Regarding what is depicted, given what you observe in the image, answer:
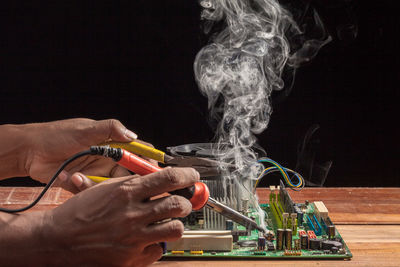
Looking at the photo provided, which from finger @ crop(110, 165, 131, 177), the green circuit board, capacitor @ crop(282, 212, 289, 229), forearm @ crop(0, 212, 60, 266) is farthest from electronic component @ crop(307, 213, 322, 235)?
forearm @ crop(0, 212, 60, 266)

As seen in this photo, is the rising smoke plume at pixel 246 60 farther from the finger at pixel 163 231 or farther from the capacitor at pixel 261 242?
the finger at pixel 163 231

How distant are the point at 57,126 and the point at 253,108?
84cm

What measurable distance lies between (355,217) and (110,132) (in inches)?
36.0

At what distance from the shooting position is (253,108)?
2027 millimetres

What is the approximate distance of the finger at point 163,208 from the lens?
106 cm

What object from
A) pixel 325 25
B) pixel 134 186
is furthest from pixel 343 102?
pixel 134 186

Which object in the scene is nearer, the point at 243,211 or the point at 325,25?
the point at 243,211

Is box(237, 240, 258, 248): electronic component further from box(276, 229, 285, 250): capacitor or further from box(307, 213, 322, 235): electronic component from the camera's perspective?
box(307, 213, 322, 235): electronic component

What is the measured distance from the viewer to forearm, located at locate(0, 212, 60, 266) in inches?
42.8

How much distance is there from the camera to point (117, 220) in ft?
3.46

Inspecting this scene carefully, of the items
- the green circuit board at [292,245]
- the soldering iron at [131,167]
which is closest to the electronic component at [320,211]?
the green circuit board at [292,245]

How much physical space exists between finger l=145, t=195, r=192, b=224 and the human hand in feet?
1.49

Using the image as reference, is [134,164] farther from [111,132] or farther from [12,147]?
[12,147]

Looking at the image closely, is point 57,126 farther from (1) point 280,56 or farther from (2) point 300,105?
(2) point 300,105
